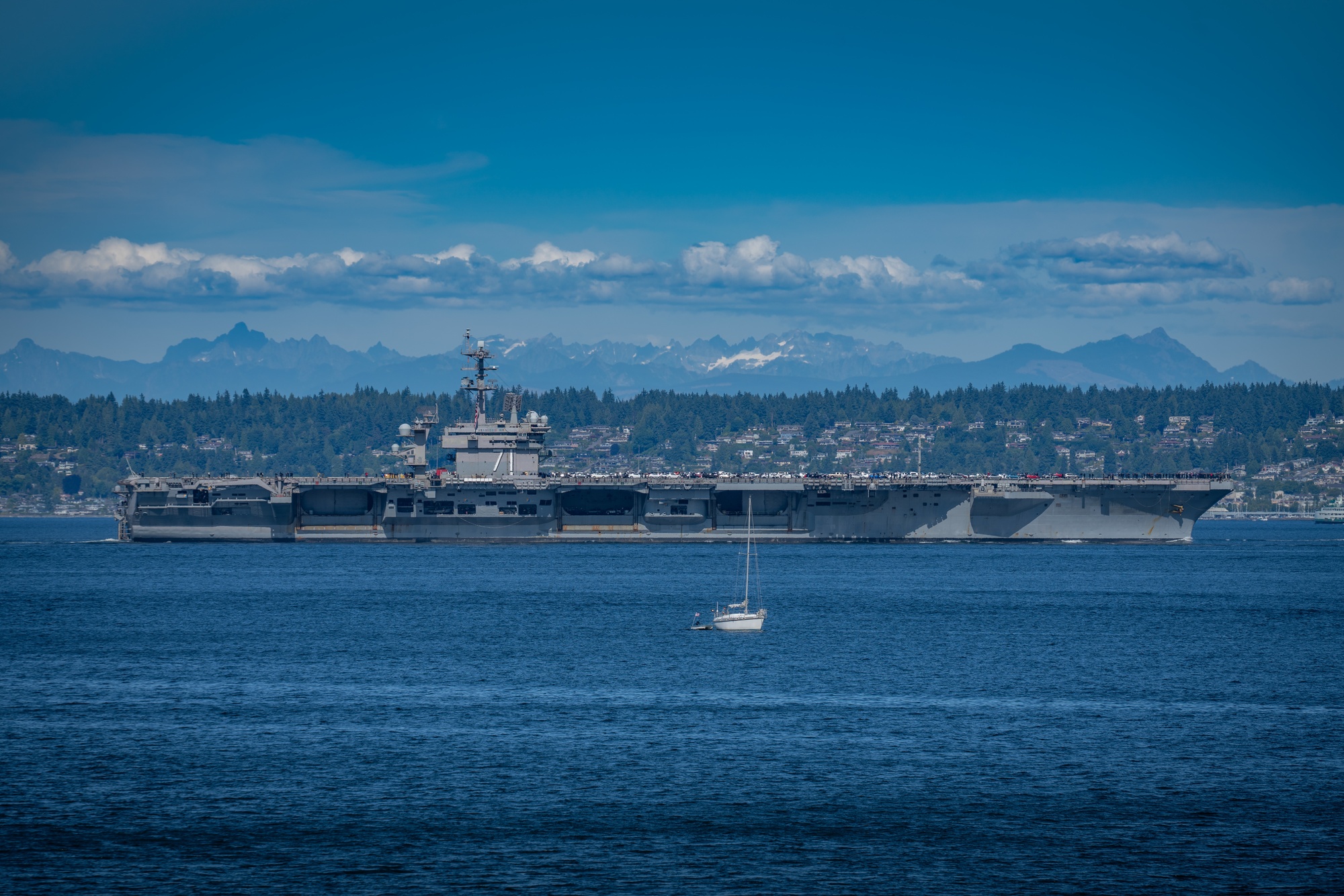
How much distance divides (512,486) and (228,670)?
38.8 metres

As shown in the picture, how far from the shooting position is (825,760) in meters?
25.0

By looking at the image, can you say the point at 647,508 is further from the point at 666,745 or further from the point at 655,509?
the point at 666,745

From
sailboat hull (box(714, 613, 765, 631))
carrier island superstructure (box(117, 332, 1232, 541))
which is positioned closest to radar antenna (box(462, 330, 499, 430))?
carrier island superstructure (box(117, 332, 1232, 541))

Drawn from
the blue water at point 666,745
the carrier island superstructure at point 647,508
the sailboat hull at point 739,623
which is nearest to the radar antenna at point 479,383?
the carrier island superstructure at point 647,508

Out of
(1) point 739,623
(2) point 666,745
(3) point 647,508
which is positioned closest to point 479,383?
(3) point 647,508

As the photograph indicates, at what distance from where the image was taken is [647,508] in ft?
244

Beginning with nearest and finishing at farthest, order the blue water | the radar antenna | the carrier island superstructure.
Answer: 1. the blue water
2. the carrier island superstructure
3. the radar antenna

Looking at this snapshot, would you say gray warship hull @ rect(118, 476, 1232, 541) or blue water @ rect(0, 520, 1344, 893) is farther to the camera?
gray warship hull @ rect(118, 476, 1232, 541)

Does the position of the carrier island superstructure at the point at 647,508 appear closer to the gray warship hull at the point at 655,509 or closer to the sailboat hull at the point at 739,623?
the gray warship hull at the point at 655,509

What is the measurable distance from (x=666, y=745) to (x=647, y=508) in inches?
1903

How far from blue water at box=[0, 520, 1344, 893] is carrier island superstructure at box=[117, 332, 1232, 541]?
74.1 ft

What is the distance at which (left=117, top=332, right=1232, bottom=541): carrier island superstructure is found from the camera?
239ft

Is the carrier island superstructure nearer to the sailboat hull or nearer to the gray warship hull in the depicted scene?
the gray warship hull

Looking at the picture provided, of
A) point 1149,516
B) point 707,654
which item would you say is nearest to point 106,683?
point 707,654
